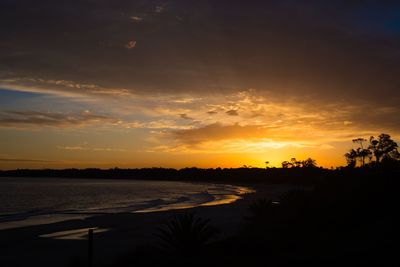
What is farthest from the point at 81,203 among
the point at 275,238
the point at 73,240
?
the point at 275,238

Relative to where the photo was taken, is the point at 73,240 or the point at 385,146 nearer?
the point at 73,240

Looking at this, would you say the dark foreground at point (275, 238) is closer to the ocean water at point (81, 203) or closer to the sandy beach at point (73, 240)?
the sandy beach at point (73, 240)

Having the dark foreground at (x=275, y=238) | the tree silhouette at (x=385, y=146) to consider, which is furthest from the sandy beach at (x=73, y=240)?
the tree silhouette at (x=385, y=146)

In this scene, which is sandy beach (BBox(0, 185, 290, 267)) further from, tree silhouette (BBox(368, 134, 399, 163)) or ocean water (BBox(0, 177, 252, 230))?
tree silhouette (BBox(368, 134, 399, 163))

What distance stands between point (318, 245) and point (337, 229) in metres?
4.26

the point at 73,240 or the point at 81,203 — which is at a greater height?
the point at 81,203

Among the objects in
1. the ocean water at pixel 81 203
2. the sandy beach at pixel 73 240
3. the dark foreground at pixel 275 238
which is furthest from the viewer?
the ocean water at pixel 81 203

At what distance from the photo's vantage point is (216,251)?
13023 mm

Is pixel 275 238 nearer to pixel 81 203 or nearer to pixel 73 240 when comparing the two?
pixel 73 240

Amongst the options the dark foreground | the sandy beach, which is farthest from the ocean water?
the dark foreground

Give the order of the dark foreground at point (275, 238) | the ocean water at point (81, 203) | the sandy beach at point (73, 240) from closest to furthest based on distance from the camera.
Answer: the dark foreground at point (275, 238) < the sandy beach at point (73, 240) < the ocean water at point (81, 203)

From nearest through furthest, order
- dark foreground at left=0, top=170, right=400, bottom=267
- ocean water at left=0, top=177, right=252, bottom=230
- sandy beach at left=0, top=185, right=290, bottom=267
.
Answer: dark foreground at left=0, top=170, right=400, bottom=267 → sandy beach at left=0, top=185, right=290, bottom=267 → ocean water at left=0, top=177, right=252, bottom=230

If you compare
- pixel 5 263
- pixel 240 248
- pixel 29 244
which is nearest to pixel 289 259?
pixel 240 248

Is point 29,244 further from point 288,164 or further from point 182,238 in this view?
point 288,164
